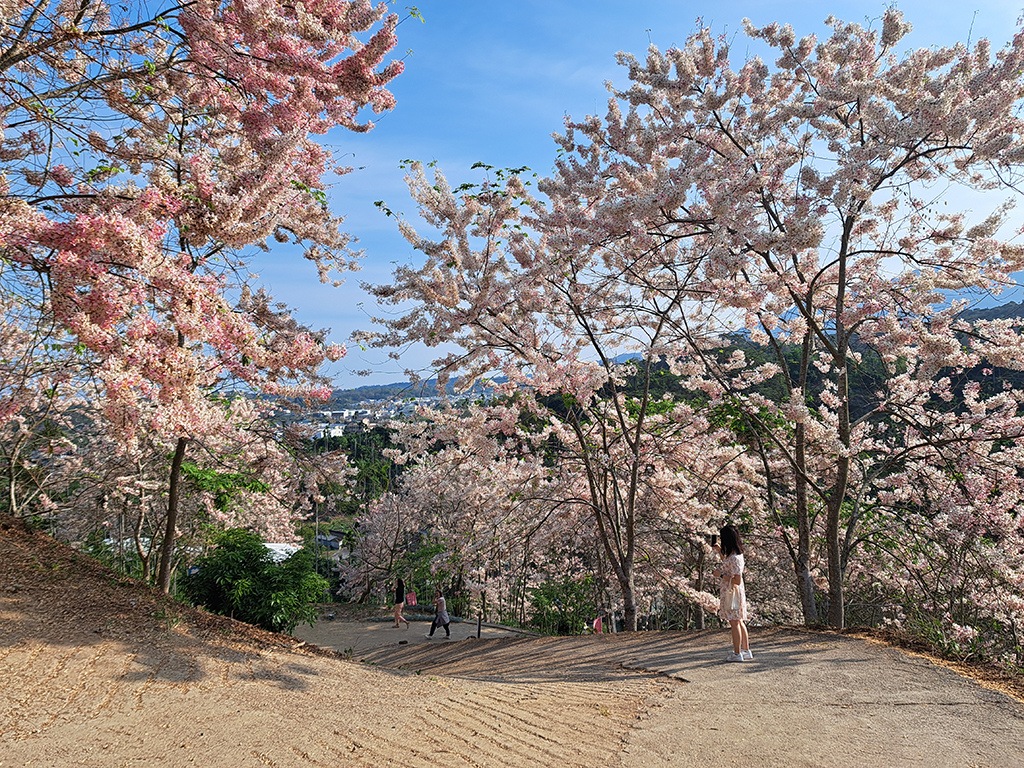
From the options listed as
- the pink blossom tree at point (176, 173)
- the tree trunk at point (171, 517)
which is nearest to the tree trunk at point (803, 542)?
the pink blossom tree at point (176, 173)

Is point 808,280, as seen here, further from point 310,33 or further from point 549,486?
point 310,33

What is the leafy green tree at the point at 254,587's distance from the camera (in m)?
8.41

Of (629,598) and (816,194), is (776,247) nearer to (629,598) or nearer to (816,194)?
(816,194)

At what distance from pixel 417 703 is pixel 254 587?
490cm

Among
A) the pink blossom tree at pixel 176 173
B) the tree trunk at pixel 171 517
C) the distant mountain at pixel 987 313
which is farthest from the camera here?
the distant mountain at pixel 987 313

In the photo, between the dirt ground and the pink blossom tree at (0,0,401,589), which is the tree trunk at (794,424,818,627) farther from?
the pink blossom tree at (0,0,401,589)

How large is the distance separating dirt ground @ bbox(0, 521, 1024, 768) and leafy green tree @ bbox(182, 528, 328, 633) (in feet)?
5.43

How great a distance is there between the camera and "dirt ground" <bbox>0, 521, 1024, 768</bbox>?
3.63 metres

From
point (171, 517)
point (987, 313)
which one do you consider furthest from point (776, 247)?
point (987, 313)

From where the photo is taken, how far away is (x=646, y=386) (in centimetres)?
902

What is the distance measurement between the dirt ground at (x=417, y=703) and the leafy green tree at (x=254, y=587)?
65.1 inches

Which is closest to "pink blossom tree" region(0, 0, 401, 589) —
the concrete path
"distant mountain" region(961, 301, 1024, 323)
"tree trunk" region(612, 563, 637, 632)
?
the concrete path

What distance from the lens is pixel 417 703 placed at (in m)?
4.79

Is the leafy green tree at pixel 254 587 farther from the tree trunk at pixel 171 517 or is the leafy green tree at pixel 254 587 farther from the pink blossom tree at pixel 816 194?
the pink blossom tree at pixel 816 194
